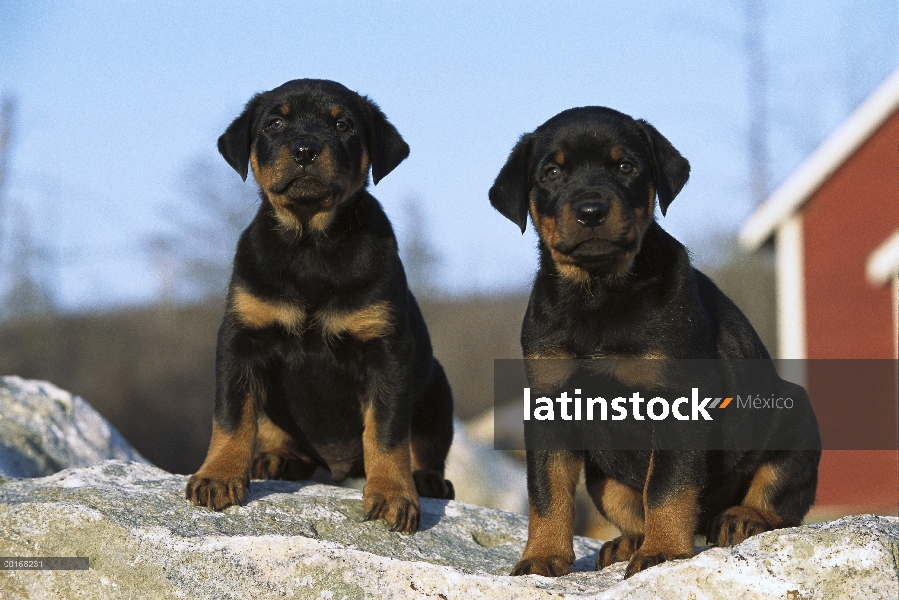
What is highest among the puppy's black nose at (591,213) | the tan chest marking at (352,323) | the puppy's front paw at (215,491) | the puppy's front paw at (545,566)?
the puppy's black nose at (591,213)

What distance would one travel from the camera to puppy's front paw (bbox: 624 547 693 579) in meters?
3.17

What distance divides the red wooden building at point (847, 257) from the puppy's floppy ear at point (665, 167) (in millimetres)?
8472

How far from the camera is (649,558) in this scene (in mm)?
3197

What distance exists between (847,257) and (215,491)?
416 inches

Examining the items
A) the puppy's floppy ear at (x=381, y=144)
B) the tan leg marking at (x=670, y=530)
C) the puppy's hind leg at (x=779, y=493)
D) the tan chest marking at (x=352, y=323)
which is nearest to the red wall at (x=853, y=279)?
the puppy's hind leg at (x=779, y=493)

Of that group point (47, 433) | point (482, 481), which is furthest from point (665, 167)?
point (482, 481)

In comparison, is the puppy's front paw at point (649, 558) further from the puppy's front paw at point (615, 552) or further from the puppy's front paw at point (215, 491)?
the puppy's front paw at point (215, 491)

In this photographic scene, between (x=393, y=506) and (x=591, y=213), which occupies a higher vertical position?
(x=591, y=213)

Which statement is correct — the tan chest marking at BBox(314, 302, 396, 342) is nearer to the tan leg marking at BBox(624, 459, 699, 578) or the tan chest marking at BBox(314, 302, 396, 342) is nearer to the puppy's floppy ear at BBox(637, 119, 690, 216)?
the puppy's floppy ear at BBox(637, 119, 690, 216)

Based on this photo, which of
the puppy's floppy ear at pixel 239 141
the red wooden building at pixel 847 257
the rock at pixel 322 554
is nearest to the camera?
A: the rock at pixel 322 554

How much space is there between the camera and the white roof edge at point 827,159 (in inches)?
484

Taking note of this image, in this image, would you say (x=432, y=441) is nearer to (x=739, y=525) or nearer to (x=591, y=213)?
(x=739, y=525)

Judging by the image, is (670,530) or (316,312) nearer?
(670,530)

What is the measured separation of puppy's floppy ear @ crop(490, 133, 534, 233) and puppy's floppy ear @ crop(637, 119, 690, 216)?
49cm
